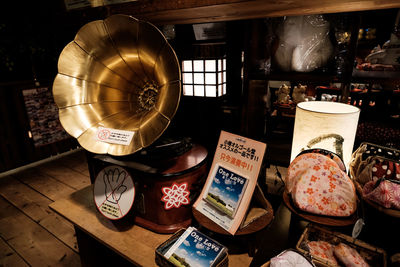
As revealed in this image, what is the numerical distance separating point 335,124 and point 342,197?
19.3 inches

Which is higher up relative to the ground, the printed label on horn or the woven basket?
the printed label on horn

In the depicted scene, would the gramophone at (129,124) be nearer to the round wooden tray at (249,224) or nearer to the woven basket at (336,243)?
the round wooden tray at (249,224)

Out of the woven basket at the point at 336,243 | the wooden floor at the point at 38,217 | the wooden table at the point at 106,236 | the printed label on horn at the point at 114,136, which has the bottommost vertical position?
the wooden floor at the point at 38,217

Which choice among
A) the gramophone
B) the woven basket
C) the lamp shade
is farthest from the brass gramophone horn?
the woven basket

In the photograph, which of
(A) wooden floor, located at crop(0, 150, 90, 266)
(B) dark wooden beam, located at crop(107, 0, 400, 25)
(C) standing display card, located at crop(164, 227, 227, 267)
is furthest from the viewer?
(A) wooden floor, located at crop(0, 150, 90, 266)

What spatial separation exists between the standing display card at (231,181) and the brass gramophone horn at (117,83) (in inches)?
15.8

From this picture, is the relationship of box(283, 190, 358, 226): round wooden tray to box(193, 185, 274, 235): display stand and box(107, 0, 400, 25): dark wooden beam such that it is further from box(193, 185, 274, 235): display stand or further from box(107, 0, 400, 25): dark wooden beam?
box(107, 0, 400, 25): dark wooden beam

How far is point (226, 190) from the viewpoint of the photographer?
1351mm

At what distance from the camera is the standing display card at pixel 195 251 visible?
1186 millimetres

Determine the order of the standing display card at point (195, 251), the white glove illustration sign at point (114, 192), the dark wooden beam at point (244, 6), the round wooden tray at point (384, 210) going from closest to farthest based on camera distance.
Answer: the round wooden tray at point (384, 210) → the dark wooden beam at point (244, 6) → the standing display card at point (195, 251) → the white glove illustration sign at point (114, 192)

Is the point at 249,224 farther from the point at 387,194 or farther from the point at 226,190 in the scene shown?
the point at 387,194

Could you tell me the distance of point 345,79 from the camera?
5.41 feet

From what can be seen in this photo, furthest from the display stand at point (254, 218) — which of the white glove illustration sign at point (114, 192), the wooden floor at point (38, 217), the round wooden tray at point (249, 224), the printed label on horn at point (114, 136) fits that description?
the wooden floor at point (38, 217)

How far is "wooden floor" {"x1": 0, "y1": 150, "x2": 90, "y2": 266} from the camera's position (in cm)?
286
